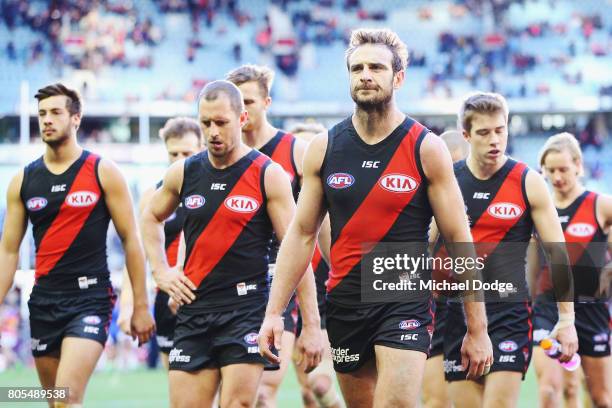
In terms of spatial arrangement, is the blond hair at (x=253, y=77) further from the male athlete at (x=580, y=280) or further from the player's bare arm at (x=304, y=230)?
the male athlete at (x=580, y=280)

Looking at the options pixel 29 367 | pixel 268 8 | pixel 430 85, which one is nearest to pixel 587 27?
pixel 430 85

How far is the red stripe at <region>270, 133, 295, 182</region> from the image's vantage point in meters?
8.38

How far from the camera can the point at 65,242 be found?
7777mm

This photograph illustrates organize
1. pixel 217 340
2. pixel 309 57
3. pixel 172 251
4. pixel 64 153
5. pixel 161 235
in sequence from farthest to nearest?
pixel 309 57, pixel 172 251, pixel 64 153, pixel 161 235, pixel 217 340

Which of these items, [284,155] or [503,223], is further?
[284,155]

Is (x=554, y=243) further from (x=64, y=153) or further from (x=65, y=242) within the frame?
(x=64, y=153)

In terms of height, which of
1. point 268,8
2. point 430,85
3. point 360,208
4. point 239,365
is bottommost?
point 239,365

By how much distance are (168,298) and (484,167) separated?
3126 millimetres

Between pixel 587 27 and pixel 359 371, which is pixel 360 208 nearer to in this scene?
pixel 359 371

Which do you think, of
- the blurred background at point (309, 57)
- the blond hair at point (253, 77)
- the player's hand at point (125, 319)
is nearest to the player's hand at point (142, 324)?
the player's hand at point (125, 319)

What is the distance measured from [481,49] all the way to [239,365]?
28.8 meters

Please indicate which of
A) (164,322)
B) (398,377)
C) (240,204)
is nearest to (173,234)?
(164,322)

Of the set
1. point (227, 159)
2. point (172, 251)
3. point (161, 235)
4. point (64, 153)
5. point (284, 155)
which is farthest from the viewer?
point (172, 251)

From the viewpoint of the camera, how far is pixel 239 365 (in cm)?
641
